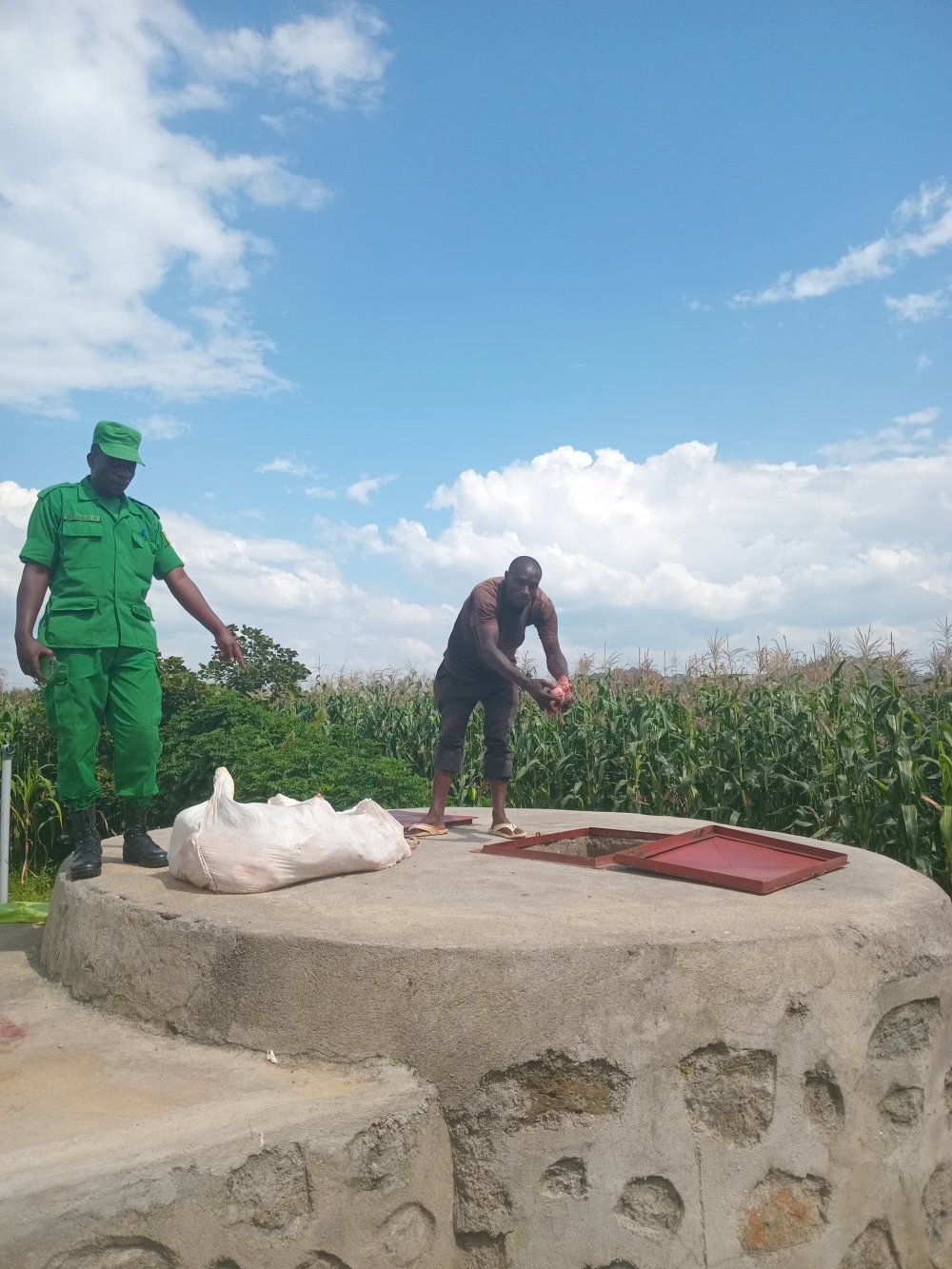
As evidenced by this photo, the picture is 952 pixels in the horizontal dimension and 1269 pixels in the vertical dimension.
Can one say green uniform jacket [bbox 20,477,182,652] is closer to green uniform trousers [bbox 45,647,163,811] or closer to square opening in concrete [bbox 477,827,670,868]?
green uniform trousers [bbox 45,647,163,811]

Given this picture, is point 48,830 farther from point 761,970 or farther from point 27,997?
point 761,970

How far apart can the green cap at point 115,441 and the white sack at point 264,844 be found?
1347 mm

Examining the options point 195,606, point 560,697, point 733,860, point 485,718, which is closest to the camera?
point 733,860

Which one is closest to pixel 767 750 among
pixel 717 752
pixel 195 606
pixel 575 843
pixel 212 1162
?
pixel 717 752

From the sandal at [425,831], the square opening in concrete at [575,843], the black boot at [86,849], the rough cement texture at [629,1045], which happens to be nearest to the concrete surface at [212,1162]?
the rough cement texture at [629,1045]

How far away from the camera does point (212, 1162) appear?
2.30 meters

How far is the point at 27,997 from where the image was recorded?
11.3 feet

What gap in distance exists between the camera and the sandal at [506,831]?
16.0 ft

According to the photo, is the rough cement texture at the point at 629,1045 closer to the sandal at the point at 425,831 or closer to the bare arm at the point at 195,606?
the bare arm at the point at 195,606

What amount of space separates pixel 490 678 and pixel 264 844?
183 cm

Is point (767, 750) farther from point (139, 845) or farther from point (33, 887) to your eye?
point (33, 887)

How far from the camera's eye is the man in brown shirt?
4.76 m

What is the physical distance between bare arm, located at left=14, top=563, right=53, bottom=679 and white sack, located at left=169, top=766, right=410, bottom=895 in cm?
86

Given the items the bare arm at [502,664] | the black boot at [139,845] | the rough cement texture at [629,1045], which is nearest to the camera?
the rough cement texture at [629,1045]
